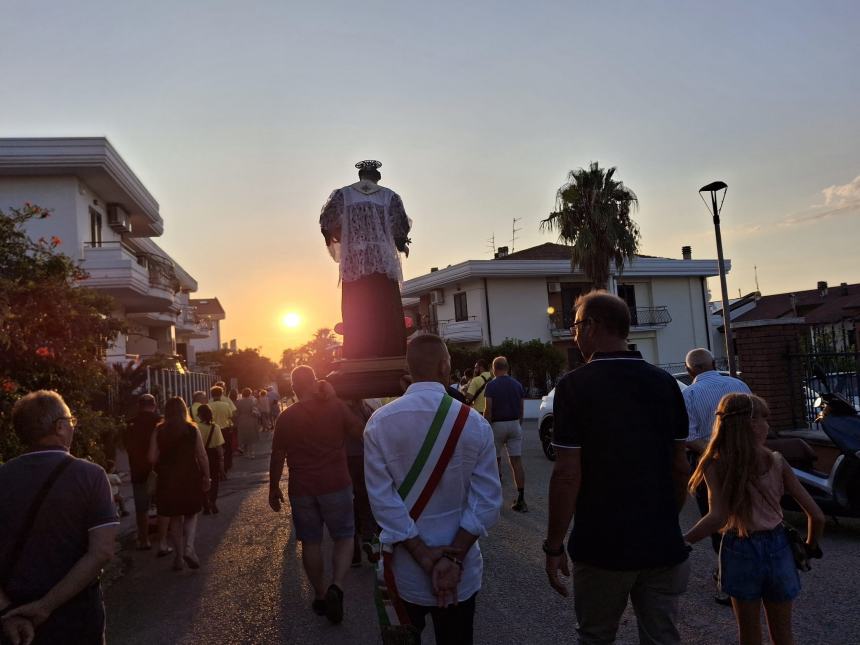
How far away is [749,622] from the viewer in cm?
332

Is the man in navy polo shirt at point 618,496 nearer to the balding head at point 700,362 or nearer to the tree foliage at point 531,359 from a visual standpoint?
the balding head at point 700,362

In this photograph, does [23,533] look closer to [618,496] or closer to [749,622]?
[618,496]

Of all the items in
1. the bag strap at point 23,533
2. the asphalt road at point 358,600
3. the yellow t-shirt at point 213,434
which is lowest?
the asphalt road at point 358,600

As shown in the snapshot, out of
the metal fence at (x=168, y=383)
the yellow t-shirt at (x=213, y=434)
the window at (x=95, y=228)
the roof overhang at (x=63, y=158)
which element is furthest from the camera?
the window at (x=95, y=228)

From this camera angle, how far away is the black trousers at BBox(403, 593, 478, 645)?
9.29ft

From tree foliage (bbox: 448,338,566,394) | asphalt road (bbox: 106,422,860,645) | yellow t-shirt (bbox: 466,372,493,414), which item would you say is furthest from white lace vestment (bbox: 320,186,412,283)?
tree foliage (bbox: 448,338,566,394)

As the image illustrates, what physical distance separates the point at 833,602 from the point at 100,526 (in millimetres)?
4860

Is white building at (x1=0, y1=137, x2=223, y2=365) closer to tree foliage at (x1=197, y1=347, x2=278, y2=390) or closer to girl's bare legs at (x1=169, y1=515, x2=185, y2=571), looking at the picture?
girl's bare legs at (x1=169, y1=515, x2=185, y2=571)

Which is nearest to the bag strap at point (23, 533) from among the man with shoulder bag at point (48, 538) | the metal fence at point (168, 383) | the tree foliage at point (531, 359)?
the man with shoulder bag at point (48, 538)

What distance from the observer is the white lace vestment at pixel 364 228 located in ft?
23.4

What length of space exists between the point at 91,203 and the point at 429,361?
20.6 metres

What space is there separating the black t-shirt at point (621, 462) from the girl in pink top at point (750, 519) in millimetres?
613

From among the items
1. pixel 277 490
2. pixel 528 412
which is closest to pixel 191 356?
pixel 528 412

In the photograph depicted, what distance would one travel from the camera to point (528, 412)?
26.0 metres
